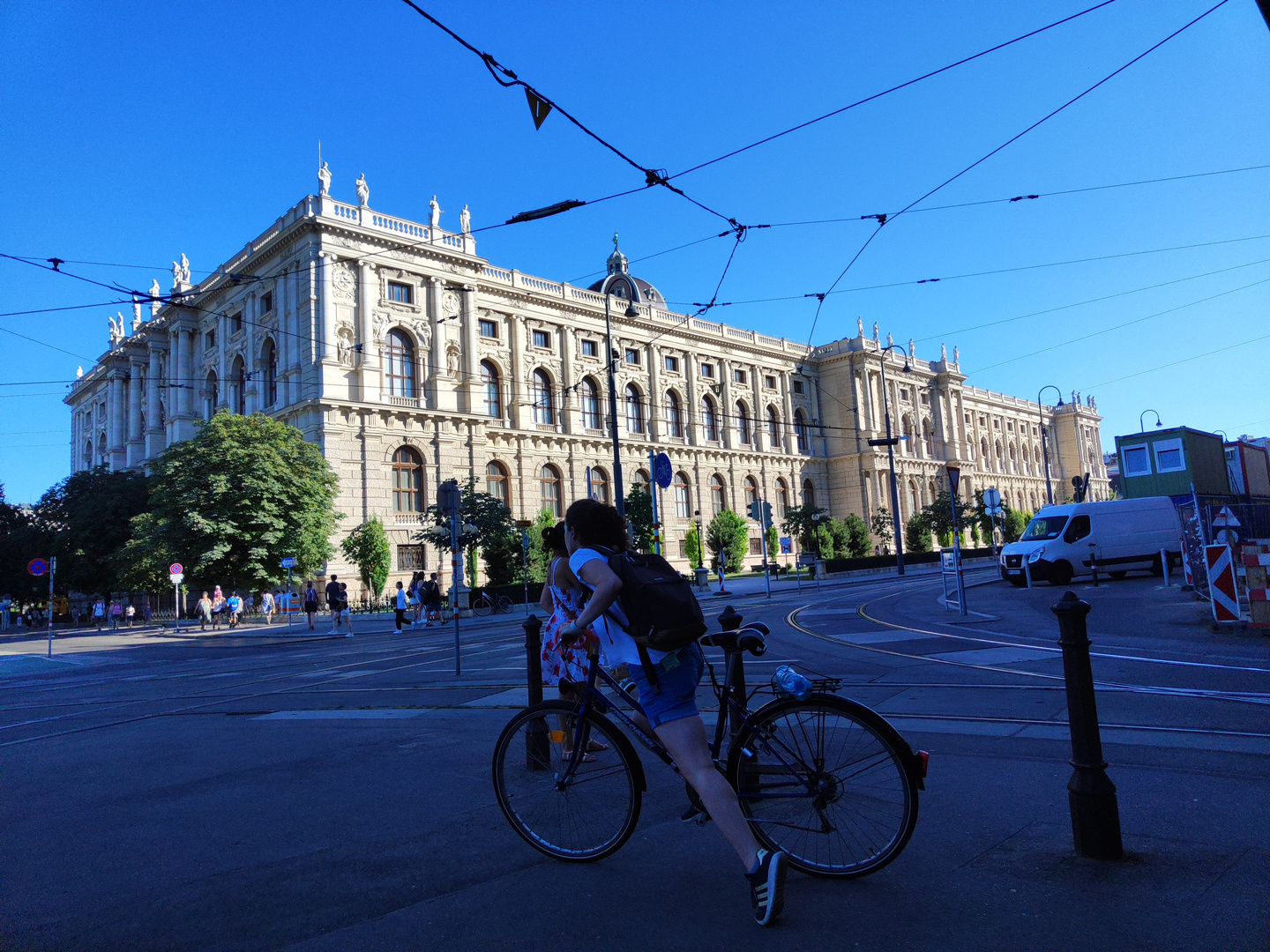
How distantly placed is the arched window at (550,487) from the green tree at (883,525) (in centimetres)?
2402

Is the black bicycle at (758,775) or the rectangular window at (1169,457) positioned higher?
the rectangular window at (1169,457)

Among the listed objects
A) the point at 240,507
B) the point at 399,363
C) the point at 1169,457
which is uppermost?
the point at 399,363

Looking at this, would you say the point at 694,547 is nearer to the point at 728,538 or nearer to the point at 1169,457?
the point at 728,538

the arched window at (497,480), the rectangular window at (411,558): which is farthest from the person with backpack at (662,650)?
the arched window at (497,480)

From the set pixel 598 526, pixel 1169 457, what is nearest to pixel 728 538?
pixel 1169 457

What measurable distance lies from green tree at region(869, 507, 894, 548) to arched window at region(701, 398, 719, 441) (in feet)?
44.1

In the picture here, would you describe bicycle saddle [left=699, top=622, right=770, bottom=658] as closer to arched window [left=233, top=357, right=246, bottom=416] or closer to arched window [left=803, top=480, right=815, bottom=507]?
arched window [left=233, top=357, right=246, bottom=416]

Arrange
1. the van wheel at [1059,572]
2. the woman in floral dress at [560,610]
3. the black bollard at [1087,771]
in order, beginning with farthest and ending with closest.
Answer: the van wheel at [1059,572] < the woman in floral dress at [560,610] < the black bollard at [1087,771]

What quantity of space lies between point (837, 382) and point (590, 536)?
7010 cm

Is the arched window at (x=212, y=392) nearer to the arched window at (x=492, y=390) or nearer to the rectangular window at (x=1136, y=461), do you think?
the arched window at (x=492, y=390)

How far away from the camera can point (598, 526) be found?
3.71m

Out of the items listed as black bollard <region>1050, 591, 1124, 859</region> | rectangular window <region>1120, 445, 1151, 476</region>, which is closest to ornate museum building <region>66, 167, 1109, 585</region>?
rectangular window <region>1120, 445, 1151, 476</region>

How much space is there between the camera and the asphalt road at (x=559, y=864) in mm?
2920

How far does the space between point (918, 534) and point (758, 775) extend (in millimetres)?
61211
